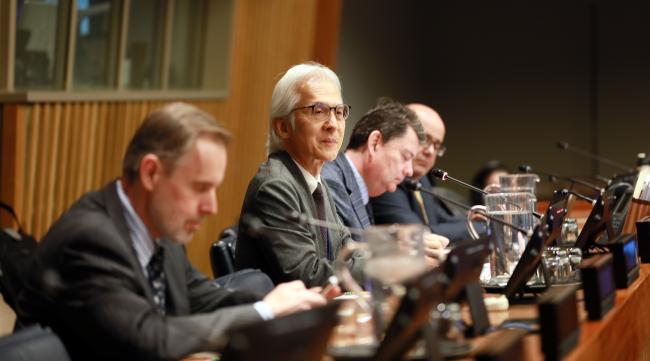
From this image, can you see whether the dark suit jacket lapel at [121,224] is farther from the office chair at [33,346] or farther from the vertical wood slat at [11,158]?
the vertical wood slat at [11,158]

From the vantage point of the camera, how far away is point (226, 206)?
875 centimetres

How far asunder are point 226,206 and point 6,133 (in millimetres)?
2585

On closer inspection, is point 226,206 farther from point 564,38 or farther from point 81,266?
point 81,266

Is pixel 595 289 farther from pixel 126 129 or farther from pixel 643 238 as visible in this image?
pixel 126 129

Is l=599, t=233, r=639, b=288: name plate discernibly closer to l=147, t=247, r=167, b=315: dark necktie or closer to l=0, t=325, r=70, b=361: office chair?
l=147, t=247, r=167, b=315: dark necktie

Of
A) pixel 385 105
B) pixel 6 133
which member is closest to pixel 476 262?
pixel 385 105

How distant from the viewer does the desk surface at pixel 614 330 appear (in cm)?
281

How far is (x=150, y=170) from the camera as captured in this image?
2.66 m

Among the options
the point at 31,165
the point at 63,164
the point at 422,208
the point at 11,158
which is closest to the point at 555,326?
the point at 422,208

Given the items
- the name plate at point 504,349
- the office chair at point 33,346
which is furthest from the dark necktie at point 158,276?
the name plate at point 504,349

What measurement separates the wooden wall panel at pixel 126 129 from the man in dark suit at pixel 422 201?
3.12 ft

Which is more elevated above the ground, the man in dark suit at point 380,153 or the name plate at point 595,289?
the man in dark suit at point 380,153

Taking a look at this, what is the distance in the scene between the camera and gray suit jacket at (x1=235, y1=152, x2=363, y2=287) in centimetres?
364

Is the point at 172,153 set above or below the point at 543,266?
above
